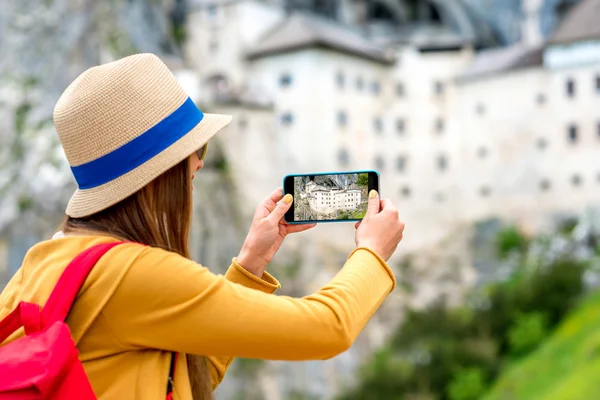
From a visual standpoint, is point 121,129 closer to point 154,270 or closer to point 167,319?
point 154,270

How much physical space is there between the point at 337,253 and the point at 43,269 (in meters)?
30.2

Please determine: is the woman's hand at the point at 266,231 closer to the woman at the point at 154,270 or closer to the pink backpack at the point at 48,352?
the woman at the point at 154,270

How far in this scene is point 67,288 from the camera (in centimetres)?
186

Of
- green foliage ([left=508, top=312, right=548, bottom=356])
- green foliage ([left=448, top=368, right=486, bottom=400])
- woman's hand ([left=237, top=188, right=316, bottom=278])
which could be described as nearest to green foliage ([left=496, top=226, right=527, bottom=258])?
green foliage ([left=508, top=312, right=548, bottom=356])

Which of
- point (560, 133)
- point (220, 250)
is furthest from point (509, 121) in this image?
point (220, 250)

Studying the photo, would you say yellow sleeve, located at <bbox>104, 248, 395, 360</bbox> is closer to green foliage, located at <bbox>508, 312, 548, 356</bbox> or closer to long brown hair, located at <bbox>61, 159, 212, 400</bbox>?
long brown hair, located at <bbox>61, 159, 212, 400</bbox>

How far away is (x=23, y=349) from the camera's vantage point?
1.77 metres

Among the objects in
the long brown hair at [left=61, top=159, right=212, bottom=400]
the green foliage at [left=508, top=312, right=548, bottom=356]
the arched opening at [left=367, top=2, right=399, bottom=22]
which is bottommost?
the green foliage at [left=508, top=312, right=548, bottom=356]

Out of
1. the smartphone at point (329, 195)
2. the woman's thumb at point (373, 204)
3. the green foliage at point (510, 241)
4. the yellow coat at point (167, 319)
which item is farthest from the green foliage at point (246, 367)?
the yellow coat at point (167, 319)

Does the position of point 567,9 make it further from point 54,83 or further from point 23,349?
point 23,349

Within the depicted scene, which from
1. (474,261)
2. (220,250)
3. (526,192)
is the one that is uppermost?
(526,192)

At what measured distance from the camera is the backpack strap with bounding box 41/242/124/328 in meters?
1.84

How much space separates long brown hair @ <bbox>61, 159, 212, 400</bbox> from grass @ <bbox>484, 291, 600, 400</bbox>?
16808mm

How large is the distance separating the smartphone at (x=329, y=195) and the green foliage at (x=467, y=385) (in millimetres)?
24188
